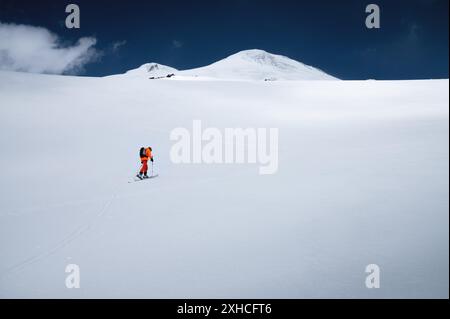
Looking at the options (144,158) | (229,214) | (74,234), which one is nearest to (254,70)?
(144,158)

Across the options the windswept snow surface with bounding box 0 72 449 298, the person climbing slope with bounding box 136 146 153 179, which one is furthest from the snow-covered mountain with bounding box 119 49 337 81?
the person climbing slope with bounding box 136 146 153 179

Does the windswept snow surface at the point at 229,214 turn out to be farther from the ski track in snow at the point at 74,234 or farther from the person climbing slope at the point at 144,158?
the person climbing slope at the point at 144,158

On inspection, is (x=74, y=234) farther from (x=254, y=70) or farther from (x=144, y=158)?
(x=254, y=70)

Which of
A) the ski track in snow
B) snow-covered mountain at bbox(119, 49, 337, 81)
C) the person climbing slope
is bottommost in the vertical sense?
the ski track in snow

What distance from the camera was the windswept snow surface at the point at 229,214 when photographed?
470cm

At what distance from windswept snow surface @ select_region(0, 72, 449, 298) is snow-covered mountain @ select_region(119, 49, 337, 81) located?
86103 millimetres

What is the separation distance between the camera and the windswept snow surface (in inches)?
185

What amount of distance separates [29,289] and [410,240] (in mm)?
5692

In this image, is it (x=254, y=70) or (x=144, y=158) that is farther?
(x=254, y=70)

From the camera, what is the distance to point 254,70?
422ft

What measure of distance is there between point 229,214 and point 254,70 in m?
128

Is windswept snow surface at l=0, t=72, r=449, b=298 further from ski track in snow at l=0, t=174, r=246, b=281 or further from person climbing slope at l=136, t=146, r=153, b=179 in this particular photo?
person climbing slope at l=136, t=146, r=153, b=179

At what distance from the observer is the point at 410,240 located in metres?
5.20

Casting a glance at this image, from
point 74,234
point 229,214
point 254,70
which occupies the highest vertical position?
point 254,70
